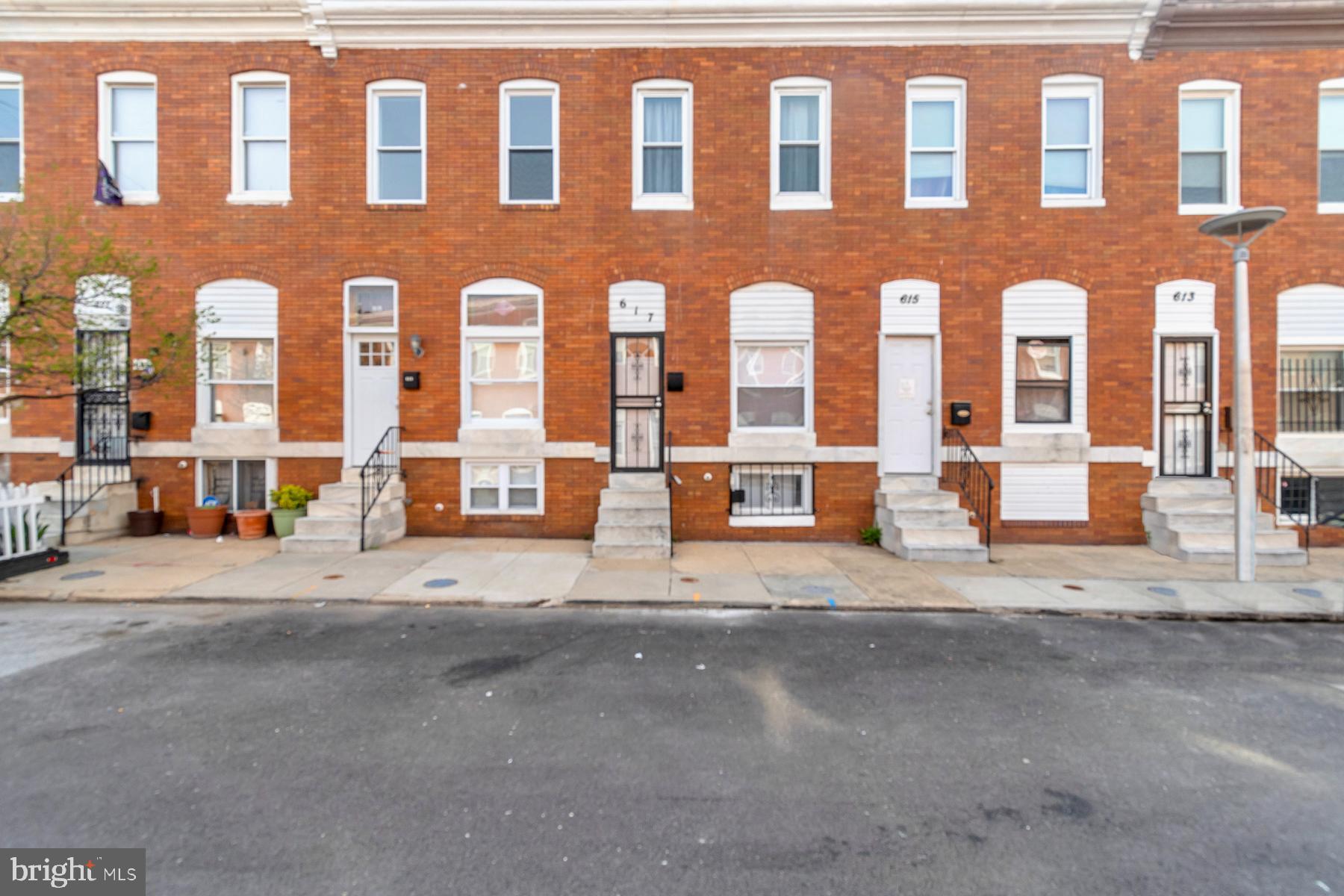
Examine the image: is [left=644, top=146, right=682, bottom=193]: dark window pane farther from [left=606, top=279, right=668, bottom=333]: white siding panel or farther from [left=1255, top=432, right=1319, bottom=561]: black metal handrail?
[left=1255, top=432, right=1319, bottom=561]: black metal handrail

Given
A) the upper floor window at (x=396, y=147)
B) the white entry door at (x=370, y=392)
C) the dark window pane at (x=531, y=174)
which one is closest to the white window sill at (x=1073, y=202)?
the dark window pane at (x=531, y=174)

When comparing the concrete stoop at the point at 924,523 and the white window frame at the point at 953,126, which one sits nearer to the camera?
the concrete stoop at the point at 924,523

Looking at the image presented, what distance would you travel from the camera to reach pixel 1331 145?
1011cm

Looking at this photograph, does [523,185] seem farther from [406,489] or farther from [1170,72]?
[1170,72]

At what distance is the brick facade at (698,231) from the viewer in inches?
396

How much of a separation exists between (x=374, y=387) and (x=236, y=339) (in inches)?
97.6

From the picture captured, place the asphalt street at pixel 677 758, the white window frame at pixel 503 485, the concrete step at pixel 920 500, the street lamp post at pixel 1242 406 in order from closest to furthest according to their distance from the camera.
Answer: the asphalt street at pixel 677 758
the street lamp post at pixel 1242 406
the concrete step at pixel 920 500
the white window frame at pixel 503 485

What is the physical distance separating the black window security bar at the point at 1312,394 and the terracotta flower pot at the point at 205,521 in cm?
1773

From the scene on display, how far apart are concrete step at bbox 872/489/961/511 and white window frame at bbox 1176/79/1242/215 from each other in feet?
20.2

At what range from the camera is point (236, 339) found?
34.5 feet

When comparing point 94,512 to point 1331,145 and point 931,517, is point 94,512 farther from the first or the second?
point 1331,145

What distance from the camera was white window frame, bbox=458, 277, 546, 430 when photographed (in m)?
10.4

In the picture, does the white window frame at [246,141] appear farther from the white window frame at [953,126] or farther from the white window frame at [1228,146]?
the white window frame at [1228,146]

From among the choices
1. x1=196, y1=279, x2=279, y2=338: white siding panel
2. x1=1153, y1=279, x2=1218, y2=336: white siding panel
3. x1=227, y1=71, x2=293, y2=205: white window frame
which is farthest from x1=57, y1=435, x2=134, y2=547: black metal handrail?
x1=1153, y1=279, x2=1218, y2=336: white siding panel
